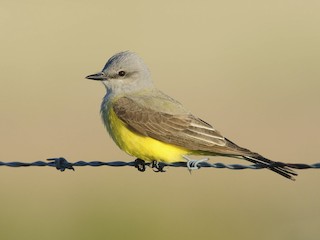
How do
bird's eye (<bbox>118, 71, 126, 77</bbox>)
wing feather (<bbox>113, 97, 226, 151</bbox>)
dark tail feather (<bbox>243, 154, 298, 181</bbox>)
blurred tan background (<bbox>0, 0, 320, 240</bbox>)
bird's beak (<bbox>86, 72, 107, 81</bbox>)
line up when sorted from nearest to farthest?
dark tail feather (<bbox>243, 154, 298, 181</bbox>)
wing feather (<bbox>113, 97, 226, 151</bbox>)
bird's beak (<bbox>86, 72, 107, 81</bbox>)
bird's eye (<bbox>118, 71, 126, 77</bbox>)
blurred tan background (<bbox>0, 0, 320, 240</bbox>)

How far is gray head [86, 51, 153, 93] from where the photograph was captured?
31.0 feet

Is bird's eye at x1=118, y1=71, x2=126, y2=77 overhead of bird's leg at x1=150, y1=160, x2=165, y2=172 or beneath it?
overhead

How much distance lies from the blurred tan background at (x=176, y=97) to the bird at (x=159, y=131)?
2475 millimetres

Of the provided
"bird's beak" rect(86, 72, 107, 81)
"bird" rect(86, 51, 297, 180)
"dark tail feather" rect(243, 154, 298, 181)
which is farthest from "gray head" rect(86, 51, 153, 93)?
"dark tail feather" rect(243, 154, 298, 181)

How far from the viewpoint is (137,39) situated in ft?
84.6

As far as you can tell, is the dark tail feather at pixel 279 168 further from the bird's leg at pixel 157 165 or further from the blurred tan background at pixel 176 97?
the blurred tan background at pixel 176 97

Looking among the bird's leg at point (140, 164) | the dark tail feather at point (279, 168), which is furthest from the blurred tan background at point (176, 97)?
the dark tail feather at point (279, 168)

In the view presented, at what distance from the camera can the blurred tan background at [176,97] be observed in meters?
11.9

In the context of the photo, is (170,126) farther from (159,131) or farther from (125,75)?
(125,75)

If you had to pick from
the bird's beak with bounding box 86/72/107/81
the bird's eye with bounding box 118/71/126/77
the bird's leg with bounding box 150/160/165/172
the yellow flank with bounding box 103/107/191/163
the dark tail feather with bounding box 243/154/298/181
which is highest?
the bird's eye with bounding box 118/71/126/77

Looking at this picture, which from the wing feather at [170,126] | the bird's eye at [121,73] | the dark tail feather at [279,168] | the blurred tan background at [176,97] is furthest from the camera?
the blurred tan background at [176,97]

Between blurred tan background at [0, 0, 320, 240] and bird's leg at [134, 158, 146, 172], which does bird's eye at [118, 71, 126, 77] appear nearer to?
bird's leg at [134, 158, 146, 172]

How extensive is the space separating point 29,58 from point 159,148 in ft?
52.9

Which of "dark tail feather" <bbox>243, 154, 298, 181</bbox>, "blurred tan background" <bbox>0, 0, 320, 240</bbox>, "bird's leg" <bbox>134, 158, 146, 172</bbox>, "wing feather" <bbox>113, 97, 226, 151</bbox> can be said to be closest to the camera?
"dark tail feather" <bbox>243, 154, 298, 181</bbox>
